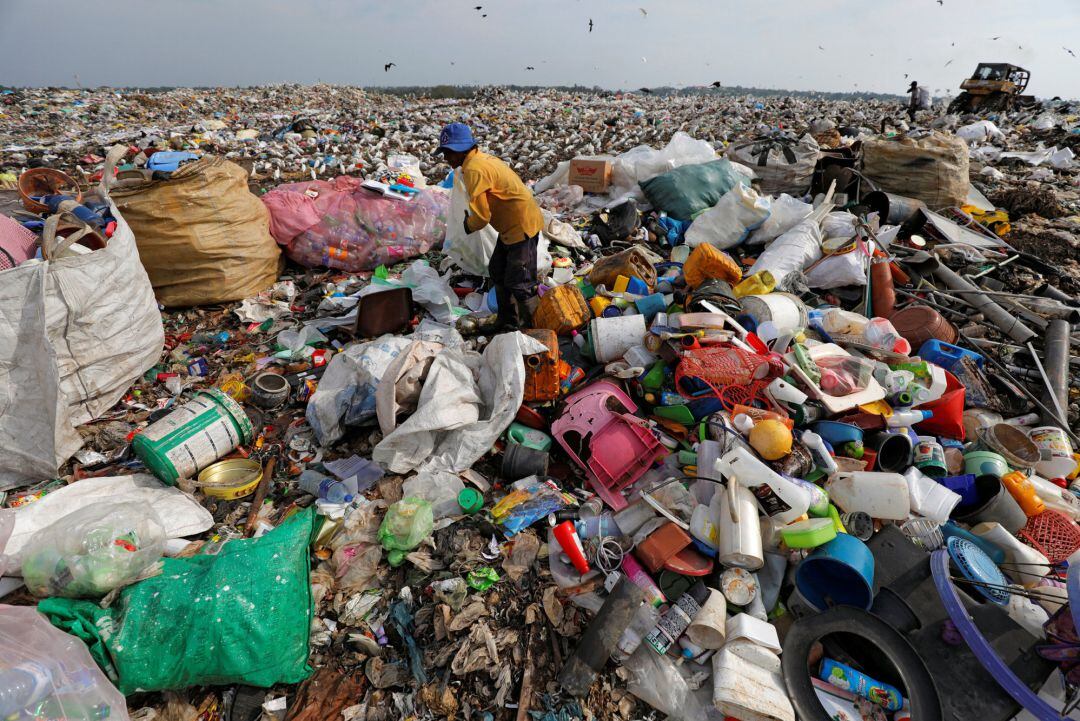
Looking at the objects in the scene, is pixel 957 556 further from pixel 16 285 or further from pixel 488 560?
pixel 16 285

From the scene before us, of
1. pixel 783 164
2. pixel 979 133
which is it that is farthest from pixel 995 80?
pixel 783 164

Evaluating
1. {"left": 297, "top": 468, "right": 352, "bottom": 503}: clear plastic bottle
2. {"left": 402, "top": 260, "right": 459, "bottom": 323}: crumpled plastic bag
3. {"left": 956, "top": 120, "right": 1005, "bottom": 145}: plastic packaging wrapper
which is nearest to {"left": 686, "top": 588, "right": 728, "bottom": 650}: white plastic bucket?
{"left": 297, "top": 468, "right": 352, "bottom": 503}: clear plastic bottle

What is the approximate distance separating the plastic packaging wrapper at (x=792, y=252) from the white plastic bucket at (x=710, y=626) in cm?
261

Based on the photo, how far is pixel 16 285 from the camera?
247cm

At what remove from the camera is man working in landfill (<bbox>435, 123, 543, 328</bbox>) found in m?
3.29

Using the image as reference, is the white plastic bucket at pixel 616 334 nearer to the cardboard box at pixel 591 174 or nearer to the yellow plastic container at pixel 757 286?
the yellow plastic container at pixel 757 286

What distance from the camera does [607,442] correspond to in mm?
2568

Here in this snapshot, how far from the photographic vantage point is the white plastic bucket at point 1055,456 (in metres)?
2.55

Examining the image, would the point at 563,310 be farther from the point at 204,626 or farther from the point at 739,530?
the point at 204,626

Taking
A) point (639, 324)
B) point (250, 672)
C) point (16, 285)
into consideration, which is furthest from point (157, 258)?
point (639, 324)

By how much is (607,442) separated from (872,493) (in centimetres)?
120

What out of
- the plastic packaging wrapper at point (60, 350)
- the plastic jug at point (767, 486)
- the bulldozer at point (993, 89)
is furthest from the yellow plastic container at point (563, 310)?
the bulldozer at point (993, 89)

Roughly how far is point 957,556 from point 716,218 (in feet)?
10.8

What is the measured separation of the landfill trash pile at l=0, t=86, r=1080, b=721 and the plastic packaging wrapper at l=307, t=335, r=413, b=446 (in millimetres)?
22
